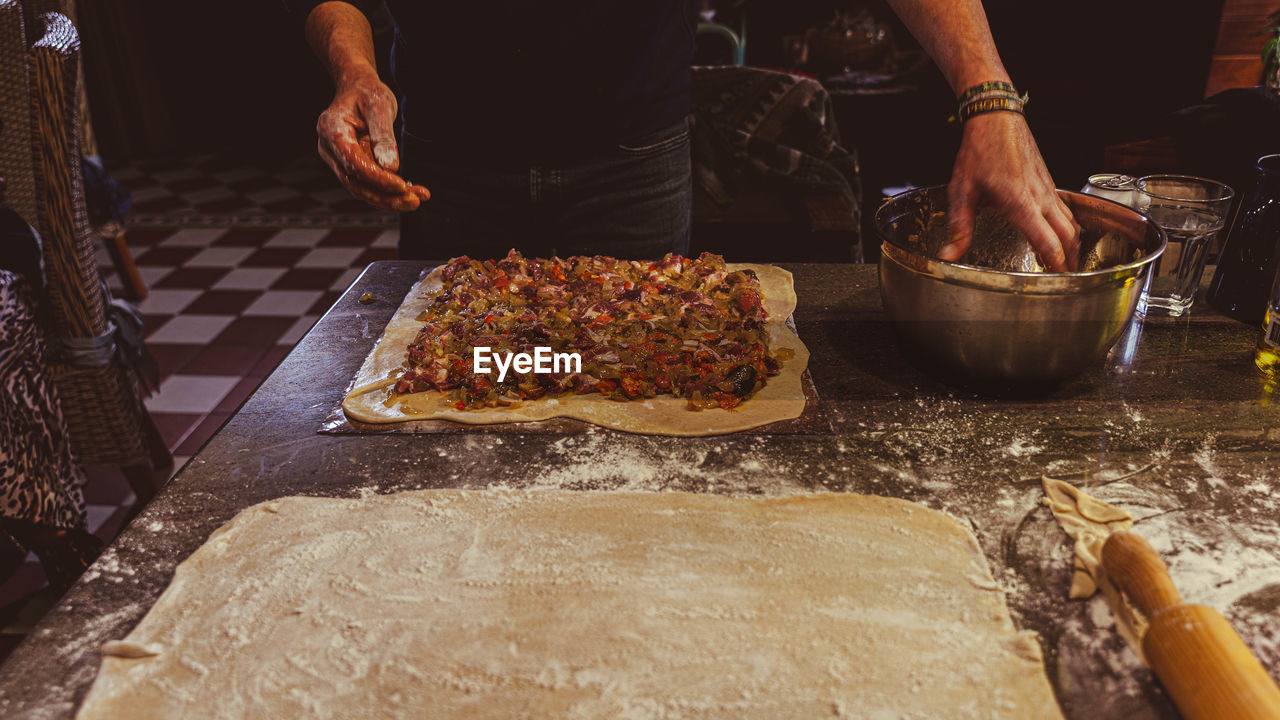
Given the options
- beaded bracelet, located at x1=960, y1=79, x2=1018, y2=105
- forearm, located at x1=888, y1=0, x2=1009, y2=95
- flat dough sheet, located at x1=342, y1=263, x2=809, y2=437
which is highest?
forearm, located at x1=888, y1=0, x2=1009, y2=95

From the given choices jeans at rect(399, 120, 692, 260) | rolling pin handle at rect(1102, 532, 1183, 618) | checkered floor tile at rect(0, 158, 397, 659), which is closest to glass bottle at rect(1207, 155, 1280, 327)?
rolling pin handle at rect(1102, 532, 1183, 618)

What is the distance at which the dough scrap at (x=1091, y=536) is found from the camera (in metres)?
0.81

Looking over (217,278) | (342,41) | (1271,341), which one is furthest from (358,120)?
(217,278)

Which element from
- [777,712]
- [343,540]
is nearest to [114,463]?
[343,540]

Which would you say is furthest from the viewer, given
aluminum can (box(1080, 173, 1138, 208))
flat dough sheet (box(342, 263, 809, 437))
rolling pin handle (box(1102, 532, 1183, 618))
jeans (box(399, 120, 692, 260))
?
jeans (box(399, 120, 692, 260))

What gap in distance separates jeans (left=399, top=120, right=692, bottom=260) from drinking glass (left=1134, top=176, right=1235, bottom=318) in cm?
96

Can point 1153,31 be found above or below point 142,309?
above

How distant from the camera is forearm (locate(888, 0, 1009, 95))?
49.2 inches

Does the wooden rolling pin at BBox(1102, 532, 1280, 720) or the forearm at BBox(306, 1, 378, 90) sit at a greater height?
the forearm at BBox(306, 1, 378, 90)

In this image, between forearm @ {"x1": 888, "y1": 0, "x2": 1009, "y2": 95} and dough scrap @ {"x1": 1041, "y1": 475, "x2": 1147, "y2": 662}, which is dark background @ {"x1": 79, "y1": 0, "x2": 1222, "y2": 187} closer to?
forearm @ {"x1": 888, "y1": 0, "x2": 1009, "y2": 95}

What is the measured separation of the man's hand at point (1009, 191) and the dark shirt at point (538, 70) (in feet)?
2.42

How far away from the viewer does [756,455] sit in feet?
3.66

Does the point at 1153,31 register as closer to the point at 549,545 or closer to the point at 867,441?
the point at 867,441

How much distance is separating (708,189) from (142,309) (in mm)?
2865
